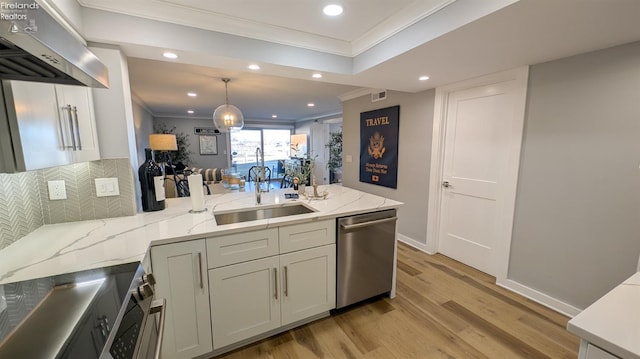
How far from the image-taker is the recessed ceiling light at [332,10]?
5.66ft

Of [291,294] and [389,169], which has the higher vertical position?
[389,169]

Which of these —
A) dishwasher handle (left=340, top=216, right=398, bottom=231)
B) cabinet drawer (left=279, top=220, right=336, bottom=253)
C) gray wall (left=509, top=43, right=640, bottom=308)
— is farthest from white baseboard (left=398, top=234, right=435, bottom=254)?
cabinet drawer (left=279, top=220, right=336, bottom=253)

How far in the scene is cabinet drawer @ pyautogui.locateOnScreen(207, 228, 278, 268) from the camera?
158 centimetres

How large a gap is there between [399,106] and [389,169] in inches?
35.8

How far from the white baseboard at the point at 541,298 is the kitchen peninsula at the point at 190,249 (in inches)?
60.4

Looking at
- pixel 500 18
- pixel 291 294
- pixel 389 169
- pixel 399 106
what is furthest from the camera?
pixel 389 169

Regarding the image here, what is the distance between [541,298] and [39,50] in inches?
137

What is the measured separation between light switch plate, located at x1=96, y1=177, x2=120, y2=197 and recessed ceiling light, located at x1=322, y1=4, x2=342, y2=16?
1.91 m

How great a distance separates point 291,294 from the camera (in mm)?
1881

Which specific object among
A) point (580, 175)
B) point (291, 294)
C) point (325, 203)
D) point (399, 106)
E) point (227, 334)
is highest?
point (399, 106)

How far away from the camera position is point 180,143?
7594mm

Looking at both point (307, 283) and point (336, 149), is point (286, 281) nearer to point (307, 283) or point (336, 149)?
point (307, 283)

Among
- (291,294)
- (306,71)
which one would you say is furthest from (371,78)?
(291,294)

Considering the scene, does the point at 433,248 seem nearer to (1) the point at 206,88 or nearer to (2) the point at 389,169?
(2) the point at 389,169
